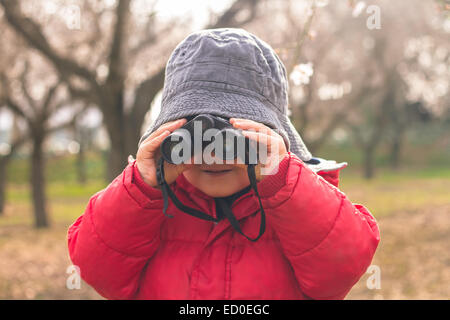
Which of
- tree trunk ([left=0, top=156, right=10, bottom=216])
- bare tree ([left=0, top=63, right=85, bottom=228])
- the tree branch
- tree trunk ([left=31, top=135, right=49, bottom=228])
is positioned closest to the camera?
the tree branch

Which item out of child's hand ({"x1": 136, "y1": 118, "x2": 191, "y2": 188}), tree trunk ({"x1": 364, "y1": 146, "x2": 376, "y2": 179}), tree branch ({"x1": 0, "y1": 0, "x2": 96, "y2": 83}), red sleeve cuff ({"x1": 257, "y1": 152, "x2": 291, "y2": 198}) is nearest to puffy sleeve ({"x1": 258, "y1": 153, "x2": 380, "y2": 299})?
red sleeve cuff ({"x1": 257, "y1": 152, "x2": 291, "y2": 198})

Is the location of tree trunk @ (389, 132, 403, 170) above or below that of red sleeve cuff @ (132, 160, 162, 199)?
below

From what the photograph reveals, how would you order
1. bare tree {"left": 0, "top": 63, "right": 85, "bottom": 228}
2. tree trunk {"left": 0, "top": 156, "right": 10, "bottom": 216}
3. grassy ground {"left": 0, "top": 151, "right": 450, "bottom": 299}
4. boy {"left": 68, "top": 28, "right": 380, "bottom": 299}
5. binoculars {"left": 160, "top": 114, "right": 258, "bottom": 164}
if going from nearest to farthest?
binoculars {"left": 160, "top": 114, "right": 258, "bottom": 164} → boy {"left": 68, "top": 28, "right": 380, "bottom": 299} → grassy ground {"left": 0, "top": 151, "right": 450, "bottom": 299} → bare tree {"left": 0, "top": 63, "right": 85, "bottom": 228} → tree trunk {"left": 0, "top": 156, "right": 10, "bottom": 216}

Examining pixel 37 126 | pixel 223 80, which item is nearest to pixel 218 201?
pixel 223 80

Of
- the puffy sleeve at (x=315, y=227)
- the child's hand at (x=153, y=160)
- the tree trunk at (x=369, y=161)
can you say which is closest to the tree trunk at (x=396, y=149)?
the tree trunk at (x=369, y=161)

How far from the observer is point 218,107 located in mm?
1277

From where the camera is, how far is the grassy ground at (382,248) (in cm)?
516

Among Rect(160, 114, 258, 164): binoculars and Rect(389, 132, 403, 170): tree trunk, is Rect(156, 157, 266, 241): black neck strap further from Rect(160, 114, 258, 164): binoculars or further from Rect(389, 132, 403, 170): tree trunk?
Rect(389, 132, 403, 170): tree trunk

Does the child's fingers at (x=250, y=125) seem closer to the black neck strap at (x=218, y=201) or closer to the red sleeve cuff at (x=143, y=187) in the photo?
the black neck strap at (x=218, y=201)

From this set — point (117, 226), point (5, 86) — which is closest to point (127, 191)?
point (117, 226)

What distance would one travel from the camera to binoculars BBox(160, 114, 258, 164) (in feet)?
3.83

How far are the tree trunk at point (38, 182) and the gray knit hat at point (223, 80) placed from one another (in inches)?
310

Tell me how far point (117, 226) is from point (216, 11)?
349cm

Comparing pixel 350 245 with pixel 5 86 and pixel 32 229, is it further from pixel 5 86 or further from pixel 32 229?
pixel 32 229
